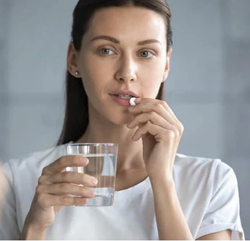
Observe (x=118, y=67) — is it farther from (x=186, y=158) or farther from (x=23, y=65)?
(x=23, y=65)

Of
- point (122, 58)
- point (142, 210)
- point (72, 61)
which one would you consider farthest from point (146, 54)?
point (142, 210)

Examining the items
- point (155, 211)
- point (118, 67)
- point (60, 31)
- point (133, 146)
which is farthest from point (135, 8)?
point (60, 31)

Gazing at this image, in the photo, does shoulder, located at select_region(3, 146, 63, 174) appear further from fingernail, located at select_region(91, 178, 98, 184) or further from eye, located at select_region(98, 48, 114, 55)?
fingernail, located at select_region(91, 178, 98, 184)

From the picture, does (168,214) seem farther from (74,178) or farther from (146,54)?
(146,54)

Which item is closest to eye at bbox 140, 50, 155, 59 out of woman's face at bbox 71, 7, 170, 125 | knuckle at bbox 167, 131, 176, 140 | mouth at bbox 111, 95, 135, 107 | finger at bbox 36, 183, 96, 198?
woman's face at bbox 71, 7, 170, 125

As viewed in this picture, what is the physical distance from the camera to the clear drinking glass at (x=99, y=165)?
1.25 m

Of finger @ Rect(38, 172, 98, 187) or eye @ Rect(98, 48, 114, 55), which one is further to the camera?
eye @ Rect(98, 48, 114, 55)

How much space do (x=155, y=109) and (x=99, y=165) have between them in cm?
28

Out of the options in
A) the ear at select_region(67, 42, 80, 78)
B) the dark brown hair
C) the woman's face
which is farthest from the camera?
the ear at select_region(67, 42, 80, 78)

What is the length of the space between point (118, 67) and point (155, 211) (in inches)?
15.1

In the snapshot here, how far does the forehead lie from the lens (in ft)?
5.22

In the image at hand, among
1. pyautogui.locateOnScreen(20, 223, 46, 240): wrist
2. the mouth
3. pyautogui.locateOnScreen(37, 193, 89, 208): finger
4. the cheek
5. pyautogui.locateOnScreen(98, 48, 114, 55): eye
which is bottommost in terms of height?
pyautogui.locateOnScreen(20, 223, 46, 240): wrist

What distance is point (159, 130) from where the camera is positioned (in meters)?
1.48

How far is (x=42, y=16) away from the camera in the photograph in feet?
10.1
